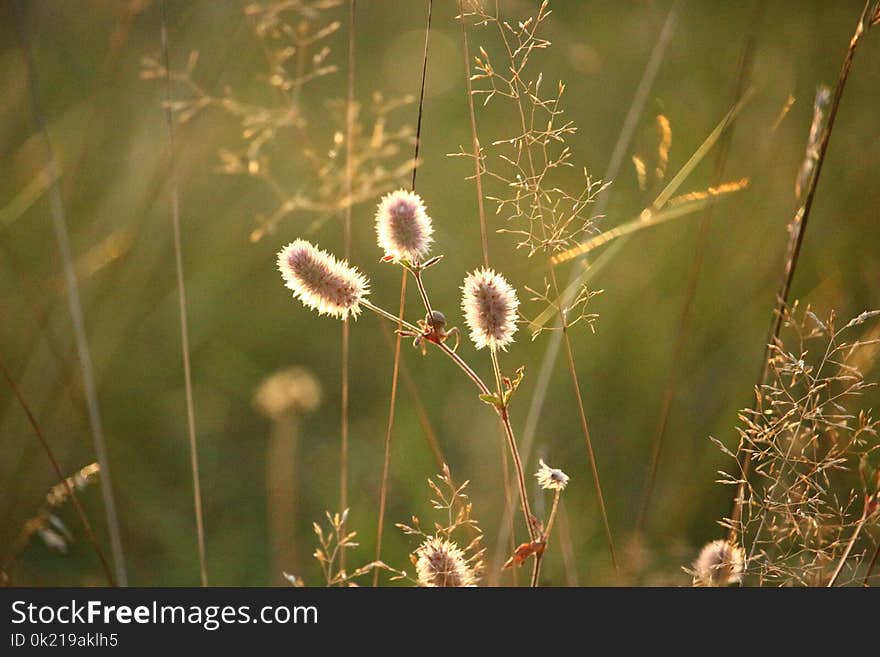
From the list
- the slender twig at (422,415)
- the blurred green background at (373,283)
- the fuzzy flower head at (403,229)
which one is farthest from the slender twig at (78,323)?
the fuzzy flower head at (403,229)

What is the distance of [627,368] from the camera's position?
162cm

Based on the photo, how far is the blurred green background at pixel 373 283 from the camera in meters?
1.48

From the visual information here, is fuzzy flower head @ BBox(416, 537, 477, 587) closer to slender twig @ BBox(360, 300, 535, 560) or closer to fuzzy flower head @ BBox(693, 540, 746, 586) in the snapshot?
slender twig @ BBox(360, 300, 535, 560)

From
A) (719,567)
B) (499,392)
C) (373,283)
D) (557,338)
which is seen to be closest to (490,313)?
(499,392)

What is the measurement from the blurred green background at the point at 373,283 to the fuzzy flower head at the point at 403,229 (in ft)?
2.21

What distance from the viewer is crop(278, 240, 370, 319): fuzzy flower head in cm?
73

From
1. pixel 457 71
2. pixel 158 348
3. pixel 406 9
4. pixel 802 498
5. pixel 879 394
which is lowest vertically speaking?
pixel 802 498

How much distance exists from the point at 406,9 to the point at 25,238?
42.9 inches

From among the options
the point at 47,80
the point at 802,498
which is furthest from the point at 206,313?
the point at 802,498

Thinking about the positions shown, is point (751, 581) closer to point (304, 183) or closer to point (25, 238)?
point (304, 183)

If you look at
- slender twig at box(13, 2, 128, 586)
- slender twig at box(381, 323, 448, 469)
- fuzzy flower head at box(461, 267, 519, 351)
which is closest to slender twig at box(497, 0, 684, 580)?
slender twig at box(381, 323, 448, 469)

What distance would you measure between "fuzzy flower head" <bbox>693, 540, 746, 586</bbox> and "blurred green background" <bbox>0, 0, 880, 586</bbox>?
36 cm

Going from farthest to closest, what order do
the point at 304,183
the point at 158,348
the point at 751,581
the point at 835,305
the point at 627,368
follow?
the point at 304,183 → the point at 158,348 → the point at 627,368 → the point at 835,305 → the point at 751,581

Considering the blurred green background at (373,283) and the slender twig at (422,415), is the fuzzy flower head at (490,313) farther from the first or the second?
the blurred green background at (373,283)
